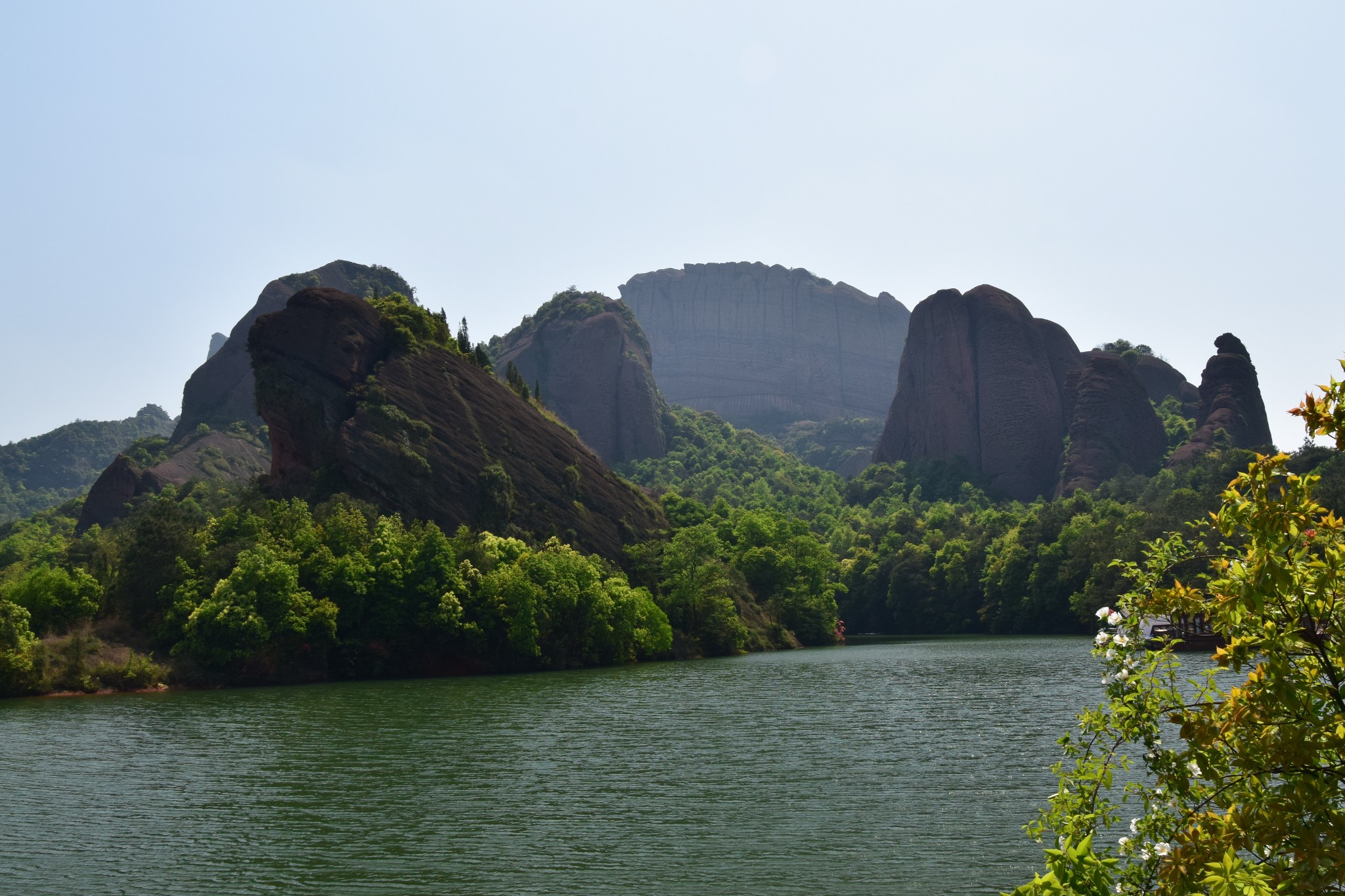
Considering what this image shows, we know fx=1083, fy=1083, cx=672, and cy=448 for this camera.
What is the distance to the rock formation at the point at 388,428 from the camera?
8194 cm

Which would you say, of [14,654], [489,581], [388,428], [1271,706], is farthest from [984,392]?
[1271,706]

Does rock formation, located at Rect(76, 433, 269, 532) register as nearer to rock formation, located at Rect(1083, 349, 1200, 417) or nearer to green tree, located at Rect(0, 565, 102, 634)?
green tree, located at Rect(0, 565, 102, 634)

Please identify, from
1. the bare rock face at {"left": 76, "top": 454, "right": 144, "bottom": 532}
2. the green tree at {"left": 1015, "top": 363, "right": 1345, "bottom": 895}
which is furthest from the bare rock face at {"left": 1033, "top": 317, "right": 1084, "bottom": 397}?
the green tree at {"left": 1015, "top": 363, "right": 1345, "bottom": 895}

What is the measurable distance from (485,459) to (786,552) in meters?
35.6

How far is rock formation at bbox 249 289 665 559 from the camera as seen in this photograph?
8194 cm

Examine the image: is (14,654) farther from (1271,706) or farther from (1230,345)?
(1230,345)

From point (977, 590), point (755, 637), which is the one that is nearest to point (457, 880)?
point (755, 637)

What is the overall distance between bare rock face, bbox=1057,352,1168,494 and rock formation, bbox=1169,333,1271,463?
26.3 feet

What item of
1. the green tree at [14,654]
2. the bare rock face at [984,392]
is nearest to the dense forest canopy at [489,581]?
the green tree at [14,654]

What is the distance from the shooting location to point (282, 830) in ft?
78.5

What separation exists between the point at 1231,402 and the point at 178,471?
13884 centimetres

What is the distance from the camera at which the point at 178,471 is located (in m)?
138

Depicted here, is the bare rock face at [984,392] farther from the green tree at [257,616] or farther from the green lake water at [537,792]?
the green tree at [257,616]

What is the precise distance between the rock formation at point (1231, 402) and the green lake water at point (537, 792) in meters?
107
